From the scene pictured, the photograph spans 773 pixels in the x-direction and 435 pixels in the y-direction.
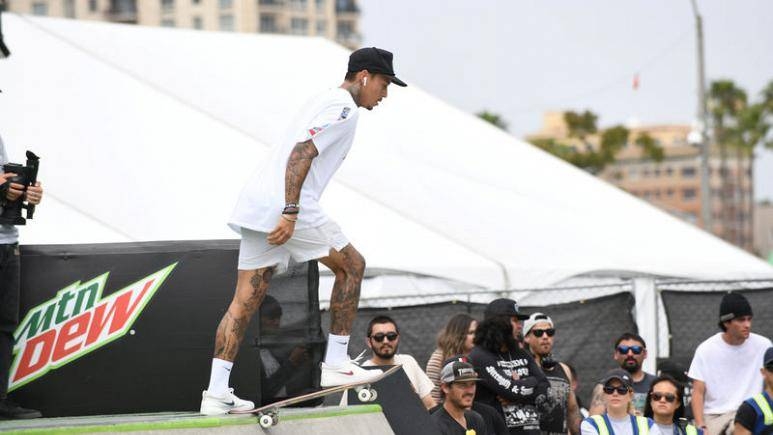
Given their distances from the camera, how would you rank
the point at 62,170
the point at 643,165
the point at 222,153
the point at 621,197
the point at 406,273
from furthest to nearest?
the point at 643,165 < the point at 621,197 < the point at 222,153 < the point at 62,170 < the point at 406,273

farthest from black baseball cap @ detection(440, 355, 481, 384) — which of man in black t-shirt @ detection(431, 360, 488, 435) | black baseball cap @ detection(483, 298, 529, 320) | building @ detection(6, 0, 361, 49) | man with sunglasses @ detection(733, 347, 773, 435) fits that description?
building @ detection(6, 0, 361, 49)

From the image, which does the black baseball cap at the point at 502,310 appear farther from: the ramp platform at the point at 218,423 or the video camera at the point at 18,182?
the video camera at the point at 18,182

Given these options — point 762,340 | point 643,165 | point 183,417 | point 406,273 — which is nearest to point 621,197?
point 406,273

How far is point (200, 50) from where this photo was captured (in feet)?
53.5

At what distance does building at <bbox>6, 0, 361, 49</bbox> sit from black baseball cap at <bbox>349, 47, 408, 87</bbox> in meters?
109

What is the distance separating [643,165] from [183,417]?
166685mm

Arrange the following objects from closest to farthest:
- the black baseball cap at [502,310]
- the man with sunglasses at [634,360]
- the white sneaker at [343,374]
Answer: the white sneaker at [343,374]
the black baseball cap at [502,310]
the man with sunglasses at [634,360]

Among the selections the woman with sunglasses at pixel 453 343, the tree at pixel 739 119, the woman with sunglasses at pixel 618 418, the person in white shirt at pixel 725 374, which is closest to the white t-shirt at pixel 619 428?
the woman with sunglasses at pixel 618 418

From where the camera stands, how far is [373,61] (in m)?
6.28

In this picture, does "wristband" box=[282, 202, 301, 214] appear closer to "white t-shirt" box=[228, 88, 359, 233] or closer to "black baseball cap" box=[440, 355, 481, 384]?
"white t-shirt" box=[228, 88, 359, 233]

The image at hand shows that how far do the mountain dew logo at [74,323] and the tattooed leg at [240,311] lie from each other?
46cm

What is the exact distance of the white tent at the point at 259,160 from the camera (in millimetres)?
11914

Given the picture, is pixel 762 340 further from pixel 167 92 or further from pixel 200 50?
pixel 200 50

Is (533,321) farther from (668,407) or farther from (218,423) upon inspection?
(218,423)
